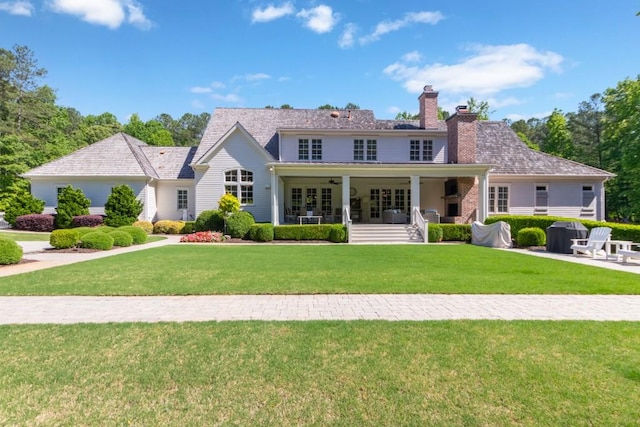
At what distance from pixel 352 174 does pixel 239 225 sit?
7081 millimetres

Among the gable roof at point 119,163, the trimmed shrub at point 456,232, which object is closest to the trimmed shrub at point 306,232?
the trimmed shrub at point 456,232

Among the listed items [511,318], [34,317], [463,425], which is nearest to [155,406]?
[463,425]

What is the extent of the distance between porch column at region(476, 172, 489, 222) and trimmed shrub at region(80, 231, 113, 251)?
19.7m

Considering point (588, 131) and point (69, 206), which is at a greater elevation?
point (588, 131)

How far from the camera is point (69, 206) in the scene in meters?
21.8

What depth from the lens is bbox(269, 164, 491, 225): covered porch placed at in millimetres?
19734

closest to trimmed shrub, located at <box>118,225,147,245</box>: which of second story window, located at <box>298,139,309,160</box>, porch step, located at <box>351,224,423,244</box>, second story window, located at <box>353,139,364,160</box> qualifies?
second story window, located at <box>298,139,309,160</box>

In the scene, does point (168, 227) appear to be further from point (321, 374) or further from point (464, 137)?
point (321, 374)

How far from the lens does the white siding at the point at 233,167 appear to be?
2230 cm

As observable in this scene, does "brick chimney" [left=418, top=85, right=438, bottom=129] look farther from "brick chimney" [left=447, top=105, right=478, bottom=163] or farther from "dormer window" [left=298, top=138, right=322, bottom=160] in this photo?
"dormer window" [left=298, top=138, right=322, bottom=160]

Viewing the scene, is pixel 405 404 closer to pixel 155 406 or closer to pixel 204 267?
pixel 155 406

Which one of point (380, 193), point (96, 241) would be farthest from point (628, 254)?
point (96, 241)

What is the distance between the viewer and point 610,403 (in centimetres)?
304

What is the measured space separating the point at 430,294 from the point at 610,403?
4.03 metres
